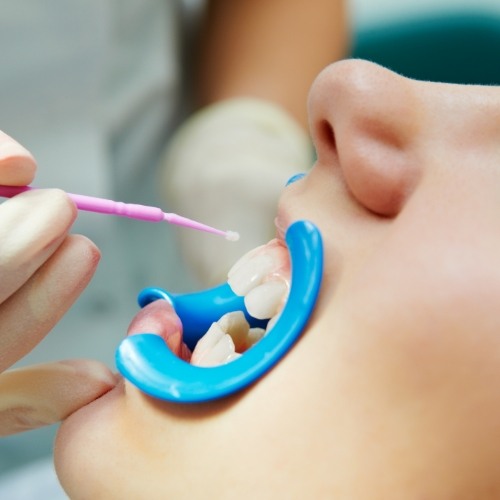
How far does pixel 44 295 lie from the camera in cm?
59

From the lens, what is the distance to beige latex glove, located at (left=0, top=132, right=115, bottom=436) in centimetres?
56

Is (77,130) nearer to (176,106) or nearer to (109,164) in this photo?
(109,164)

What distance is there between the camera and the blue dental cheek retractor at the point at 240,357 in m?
0.52

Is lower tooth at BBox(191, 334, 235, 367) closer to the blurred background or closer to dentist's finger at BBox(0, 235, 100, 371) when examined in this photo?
→ dentist's finger at BBox(0, 235, 100, 371)

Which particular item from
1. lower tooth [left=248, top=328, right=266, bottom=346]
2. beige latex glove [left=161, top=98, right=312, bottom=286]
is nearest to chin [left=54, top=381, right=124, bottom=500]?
lower tooth [left=248, top=328, right=266, bottom=346]

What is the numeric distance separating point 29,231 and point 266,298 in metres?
0.18

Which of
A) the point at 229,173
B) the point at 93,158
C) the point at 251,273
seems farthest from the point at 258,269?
the point at 93,158

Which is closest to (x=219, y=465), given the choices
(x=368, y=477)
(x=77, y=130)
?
(x=368, y=477)

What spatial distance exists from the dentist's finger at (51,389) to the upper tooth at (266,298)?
0.45ft

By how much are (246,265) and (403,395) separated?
18 cm

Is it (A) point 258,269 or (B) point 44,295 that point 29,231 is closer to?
(B) point 44,295

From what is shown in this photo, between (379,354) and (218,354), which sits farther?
(218,354)

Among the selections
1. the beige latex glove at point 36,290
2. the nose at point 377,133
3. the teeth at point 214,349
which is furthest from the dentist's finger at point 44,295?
the nose at point 377,133

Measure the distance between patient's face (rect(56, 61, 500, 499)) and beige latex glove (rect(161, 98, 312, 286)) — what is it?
656mm
